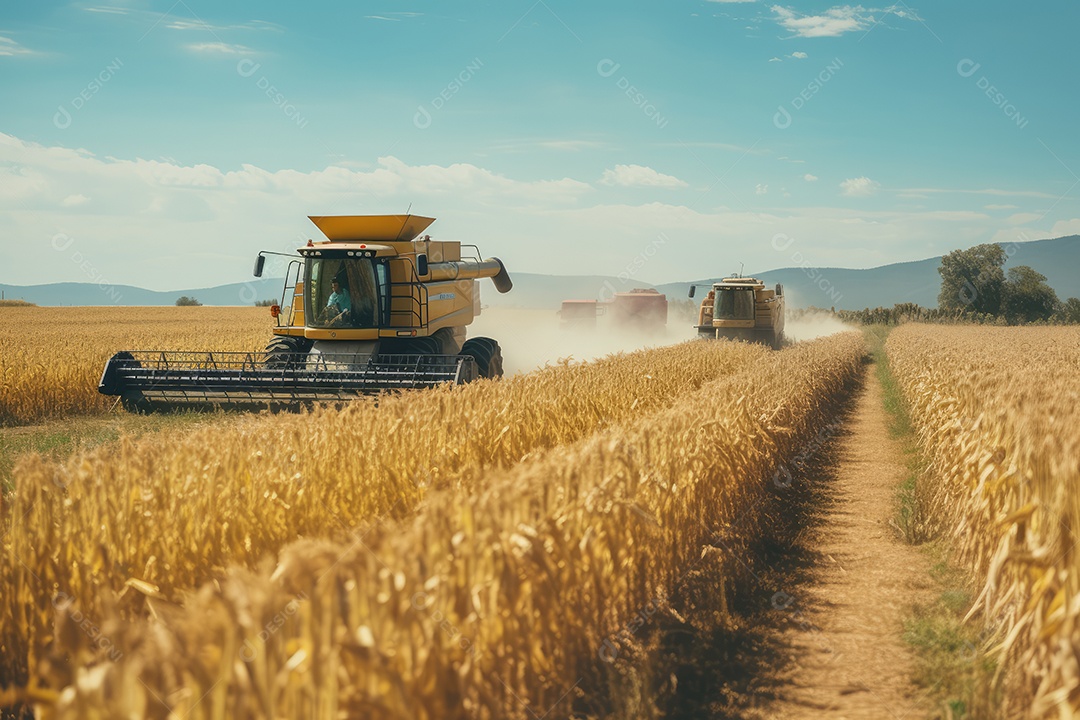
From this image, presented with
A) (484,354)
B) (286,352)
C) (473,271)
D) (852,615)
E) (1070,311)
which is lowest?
(852,615)

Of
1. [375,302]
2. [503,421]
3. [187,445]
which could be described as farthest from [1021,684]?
[375,302]

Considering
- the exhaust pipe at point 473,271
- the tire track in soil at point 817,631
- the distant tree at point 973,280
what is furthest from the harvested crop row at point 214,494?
the distant tree at point 973,280

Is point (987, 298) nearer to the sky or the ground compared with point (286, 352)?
nearer to the sky

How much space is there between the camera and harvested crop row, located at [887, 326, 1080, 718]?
142 inches

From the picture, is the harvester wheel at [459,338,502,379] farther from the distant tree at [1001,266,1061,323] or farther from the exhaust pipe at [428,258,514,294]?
the distant tree at [1001,266,1061,323]

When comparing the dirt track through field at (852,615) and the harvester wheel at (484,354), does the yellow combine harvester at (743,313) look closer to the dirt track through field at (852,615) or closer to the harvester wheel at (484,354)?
the harvester wheel at (484,354)

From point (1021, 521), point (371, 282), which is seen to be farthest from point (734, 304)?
point (1021, 521)

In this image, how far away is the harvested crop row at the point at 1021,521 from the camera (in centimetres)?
360

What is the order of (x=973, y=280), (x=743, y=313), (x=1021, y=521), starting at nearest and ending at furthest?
(x=1021, y=521), (x=743, y=313), (x=973, y=280)

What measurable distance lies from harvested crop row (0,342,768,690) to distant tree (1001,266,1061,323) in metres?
76.8

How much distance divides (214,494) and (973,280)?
278 ft

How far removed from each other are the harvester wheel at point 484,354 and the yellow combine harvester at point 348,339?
1.0 inches

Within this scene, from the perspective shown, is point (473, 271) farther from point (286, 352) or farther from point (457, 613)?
point (457, 613)

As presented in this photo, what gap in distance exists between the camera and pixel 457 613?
11.0 ft
